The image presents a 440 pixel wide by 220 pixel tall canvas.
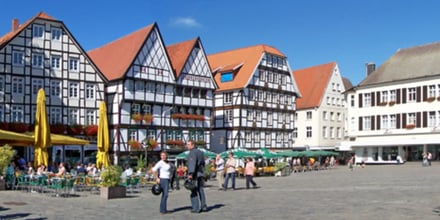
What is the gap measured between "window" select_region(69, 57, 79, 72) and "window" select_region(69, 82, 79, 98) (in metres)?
1.05

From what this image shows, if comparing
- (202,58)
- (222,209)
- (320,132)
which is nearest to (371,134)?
(320,132)

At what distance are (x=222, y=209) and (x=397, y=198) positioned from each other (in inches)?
242

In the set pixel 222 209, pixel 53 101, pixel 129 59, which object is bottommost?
pixel 222 209

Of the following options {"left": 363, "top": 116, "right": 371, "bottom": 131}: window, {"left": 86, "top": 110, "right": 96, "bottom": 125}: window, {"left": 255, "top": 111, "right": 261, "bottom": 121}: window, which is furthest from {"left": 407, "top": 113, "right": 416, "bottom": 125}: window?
{"left": 86, "top": 110, "right": 96, "bottom": 125}: window

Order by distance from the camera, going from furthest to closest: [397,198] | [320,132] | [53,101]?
[320,132] < [53,101] < [397,198]

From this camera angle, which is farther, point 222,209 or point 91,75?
point 91,75

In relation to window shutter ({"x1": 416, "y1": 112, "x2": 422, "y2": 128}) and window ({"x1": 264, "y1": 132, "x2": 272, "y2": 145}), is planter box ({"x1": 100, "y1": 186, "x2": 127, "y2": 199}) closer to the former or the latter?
window ({"x1": 264, "y1": 132, "x2": 272, "y2": 145})

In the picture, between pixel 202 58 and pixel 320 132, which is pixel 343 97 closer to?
pixel 320 132

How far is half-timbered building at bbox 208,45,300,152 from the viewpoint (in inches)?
2160

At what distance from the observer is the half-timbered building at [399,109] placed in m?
56.6

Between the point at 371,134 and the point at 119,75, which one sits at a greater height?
the point at 119,75

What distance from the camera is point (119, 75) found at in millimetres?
44719

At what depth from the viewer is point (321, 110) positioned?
67938 mm

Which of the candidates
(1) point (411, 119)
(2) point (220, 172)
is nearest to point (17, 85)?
(2) point (220, 172)
